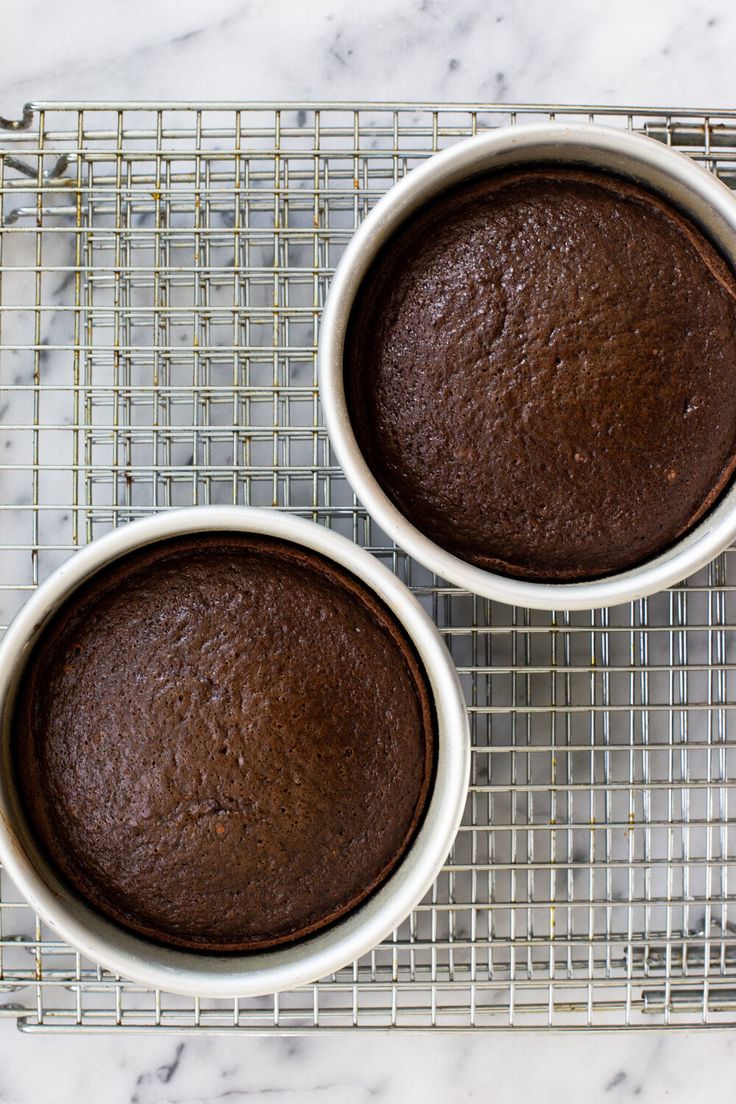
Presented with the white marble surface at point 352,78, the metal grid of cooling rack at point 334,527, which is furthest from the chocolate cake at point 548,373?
the white marble surface at point 352,78

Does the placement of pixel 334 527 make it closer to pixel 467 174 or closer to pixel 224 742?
pixel 224 742

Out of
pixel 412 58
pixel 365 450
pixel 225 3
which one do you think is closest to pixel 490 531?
pixel 365 450

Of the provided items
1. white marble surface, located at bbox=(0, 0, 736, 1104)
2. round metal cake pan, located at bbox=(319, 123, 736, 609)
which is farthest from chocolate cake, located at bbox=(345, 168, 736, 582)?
white marble surface, located at bbox=(0, 0, 736, 1104)

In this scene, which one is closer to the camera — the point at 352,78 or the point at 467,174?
the point at 467,174

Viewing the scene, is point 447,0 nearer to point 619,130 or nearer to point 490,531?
point 619,130

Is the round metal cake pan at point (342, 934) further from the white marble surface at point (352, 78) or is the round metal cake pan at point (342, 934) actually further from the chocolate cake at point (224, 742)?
the white marble surface at point (352, 78)

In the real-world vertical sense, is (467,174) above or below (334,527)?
above

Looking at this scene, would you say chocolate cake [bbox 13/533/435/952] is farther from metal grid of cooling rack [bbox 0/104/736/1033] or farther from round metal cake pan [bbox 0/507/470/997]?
metal grid of cooling rack [bbox 0/104/736/1033]

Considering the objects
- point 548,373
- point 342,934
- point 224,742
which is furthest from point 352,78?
point 342,934
